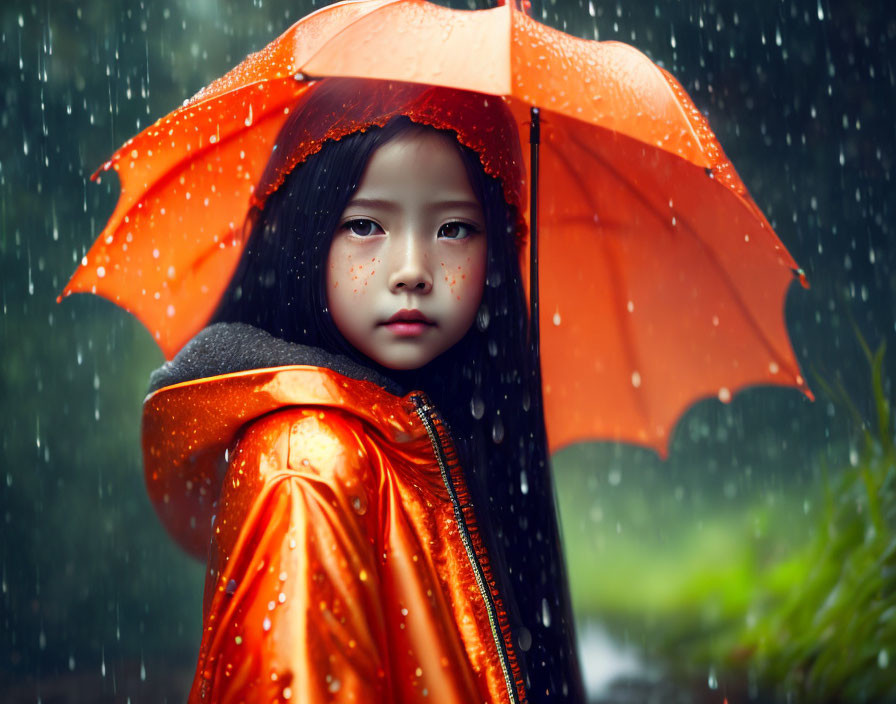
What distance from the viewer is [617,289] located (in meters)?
1.57

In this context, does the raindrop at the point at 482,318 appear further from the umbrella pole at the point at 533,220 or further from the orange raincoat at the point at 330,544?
the orange raincoat at the point at 330,544

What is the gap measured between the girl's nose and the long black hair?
10 cm

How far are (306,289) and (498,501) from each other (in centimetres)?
41

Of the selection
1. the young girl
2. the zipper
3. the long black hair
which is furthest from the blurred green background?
the zipper

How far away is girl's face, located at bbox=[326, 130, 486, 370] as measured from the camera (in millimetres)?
1123

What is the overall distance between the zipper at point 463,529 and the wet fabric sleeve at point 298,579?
0.12 m

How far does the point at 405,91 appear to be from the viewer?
116 centimetres

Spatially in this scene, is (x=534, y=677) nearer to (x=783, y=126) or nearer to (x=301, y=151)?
(x=301, y=151)

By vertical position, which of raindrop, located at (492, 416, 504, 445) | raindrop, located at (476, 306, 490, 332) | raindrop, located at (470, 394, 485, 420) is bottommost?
raindrop, located at (492, 416, 504, 445)

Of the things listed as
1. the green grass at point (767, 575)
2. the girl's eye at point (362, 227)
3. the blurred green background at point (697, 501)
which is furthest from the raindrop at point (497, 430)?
the blurred green background at point (697, 501)

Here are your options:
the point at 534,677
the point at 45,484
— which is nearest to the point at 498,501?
the point at 534,677

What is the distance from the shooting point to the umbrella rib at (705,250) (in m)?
1.46

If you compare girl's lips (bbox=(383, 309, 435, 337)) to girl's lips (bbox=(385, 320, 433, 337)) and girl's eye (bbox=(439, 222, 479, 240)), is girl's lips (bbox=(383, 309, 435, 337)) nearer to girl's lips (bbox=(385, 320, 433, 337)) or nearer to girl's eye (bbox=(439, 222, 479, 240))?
girl's lips (bbox=(385, 320, 433, 337))

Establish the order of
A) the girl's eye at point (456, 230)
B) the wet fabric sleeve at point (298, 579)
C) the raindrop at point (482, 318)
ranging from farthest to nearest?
the raindrop at point (482, 318) → the girl's eye at point (456, 230) → the wet fabric sleeve at point (298, 579)
